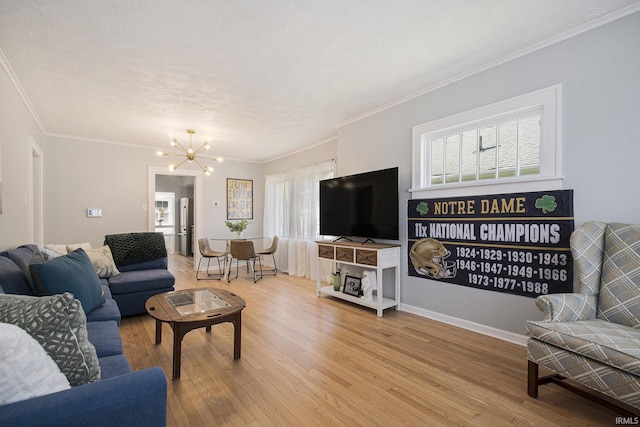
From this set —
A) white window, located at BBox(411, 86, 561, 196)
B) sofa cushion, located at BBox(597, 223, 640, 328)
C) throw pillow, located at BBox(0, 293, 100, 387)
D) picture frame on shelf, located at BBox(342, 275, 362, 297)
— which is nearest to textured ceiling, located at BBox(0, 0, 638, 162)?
white window, located at BBox(411, 86, 561, 196)

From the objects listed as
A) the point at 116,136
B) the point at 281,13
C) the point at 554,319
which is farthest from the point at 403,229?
the point at 116,136

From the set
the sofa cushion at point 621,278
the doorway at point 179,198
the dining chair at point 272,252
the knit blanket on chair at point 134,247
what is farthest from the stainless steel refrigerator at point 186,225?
the sofa cushion at point 621,278

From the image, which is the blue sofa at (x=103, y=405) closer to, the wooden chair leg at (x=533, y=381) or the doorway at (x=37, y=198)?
the wooden chair leg at (x=533, y=381)

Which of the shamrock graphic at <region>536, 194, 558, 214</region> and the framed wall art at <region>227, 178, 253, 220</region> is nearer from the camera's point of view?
the shamrock graphic at <region>536, 194, 558, 214</region>

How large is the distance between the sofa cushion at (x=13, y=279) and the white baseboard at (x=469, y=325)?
3475 mm

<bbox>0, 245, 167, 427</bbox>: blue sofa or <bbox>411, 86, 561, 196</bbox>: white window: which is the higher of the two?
<bbox>411, 86, 561, 196</bbox>: white window

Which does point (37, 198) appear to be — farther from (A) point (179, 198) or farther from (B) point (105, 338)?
(A) point (179, 198)

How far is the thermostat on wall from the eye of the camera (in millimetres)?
5180

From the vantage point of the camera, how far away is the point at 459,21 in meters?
2.16

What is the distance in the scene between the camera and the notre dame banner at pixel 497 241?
2402 mm

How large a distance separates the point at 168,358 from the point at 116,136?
4.32 m

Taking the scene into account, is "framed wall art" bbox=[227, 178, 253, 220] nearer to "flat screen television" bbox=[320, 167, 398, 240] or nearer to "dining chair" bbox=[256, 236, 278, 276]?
"dining chair" bbox=[256, 236, 278, 276]

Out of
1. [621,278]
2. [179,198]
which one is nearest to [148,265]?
[621,278]

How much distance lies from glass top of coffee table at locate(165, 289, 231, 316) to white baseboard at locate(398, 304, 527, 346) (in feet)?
7.14
